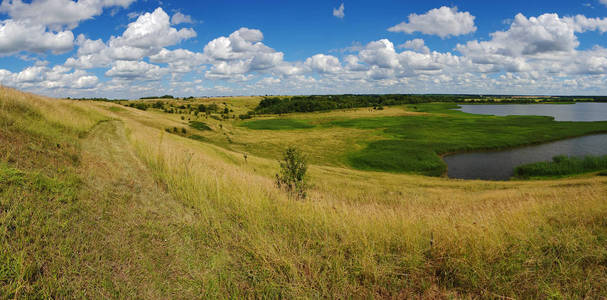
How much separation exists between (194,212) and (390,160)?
3841 cm

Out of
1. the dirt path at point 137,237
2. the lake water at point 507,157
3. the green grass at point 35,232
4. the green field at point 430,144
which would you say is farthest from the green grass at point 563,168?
the green grass at point 35,232

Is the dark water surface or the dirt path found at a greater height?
the dark water surface

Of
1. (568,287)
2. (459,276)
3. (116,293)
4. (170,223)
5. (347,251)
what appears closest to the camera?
(116,293)

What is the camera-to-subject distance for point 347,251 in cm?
474

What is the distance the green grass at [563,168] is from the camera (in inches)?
1345

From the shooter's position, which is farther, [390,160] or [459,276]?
[390,160]

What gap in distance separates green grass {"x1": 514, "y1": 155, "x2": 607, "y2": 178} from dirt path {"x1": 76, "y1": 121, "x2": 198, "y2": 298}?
4273 cm

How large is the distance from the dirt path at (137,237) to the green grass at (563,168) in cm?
4273

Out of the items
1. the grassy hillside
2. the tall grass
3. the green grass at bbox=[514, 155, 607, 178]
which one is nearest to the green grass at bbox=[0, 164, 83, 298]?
the grassy hillside

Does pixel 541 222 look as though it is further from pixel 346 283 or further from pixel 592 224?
pixel 346 283

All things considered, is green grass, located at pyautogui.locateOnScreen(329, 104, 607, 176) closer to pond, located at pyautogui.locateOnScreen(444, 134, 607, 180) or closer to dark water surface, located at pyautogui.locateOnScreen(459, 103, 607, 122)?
pond, located at pyautogui.locateOnScreen(444, 134, 607, 180)

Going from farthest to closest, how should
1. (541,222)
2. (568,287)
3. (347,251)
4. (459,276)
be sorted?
(541,222)
(347,251)
(459,276)
(568,287)

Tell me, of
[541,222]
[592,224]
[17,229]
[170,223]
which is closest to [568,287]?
[541,222]

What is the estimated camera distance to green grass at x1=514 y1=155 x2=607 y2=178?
34.2 metres
